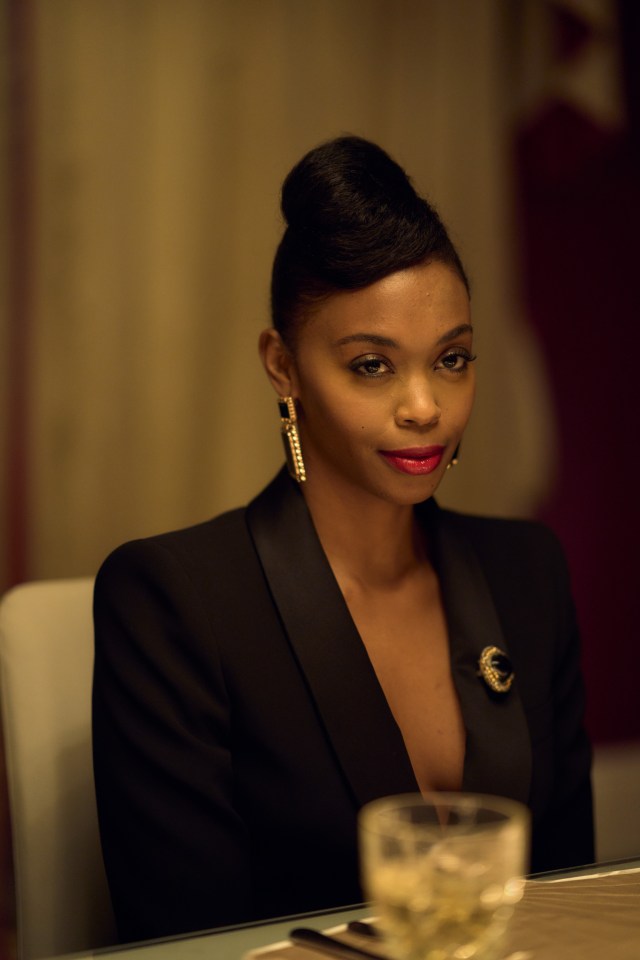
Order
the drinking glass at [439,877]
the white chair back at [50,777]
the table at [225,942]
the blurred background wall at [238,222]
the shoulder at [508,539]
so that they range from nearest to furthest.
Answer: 1. the drinking glass at [439,877]
2. the table at [225,942]
3. the white chair back at [50,777]
4. the shoulder at [508,539]
5. the blurred background wall at [238,222]

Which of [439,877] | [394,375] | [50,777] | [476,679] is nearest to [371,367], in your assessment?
[394,375]

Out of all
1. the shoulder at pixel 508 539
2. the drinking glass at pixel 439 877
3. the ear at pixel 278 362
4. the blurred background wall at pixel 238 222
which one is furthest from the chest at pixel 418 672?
the blurred background wall at pixel 238 222

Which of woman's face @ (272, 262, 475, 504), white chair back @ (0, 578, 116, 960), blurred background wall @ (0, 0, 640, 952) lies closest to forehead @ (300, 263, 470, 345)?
woman's face @ (272, 262, 475, 504)

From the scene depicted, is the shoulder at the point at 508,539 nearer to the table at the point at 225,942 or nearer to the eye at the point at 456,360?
the eye at the point at 456,360

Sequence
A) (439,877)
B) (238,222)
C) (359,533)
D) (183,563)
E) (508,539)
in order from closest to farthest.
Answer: (439,877)
(183,563)
(359,533)
(508,539)
(238,222)

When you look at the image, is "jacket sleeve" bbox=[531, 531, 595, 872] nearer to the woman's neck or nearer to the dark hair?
the woman's neck

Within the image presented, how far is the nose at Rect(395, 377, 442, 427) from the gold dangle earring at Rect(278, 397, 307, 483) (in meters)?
0.17

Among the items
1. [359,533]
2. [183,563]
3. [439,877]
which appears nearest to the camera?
[439,877]

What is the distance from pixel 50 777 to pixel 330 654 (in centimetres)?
35

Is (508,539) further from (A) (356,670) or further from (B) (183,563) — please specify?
(B) (183,563)

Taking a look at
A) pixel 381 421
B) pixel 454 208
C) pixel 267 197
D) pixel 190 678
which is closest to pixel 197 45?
pixel 267 197

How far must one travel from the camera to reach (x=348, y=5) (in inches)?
108

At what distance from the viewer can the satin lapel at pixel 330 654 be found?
1.29 meters

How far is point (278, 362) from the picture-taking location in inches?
56.0
